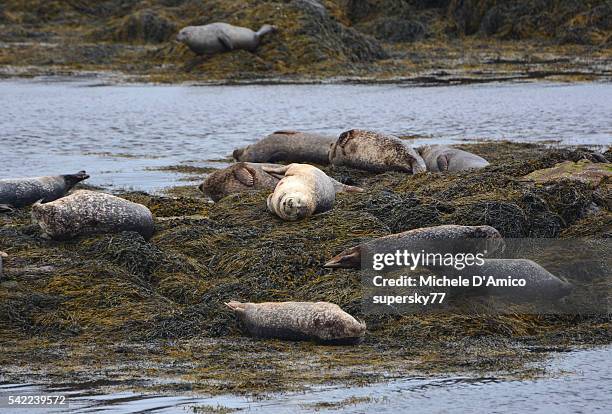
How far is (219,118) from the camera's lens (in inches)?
680

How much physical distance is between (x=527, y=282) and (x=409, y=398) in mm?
1748

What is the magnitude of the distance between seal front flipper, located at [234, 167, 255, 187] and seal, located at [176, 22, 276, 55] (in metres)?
13.2

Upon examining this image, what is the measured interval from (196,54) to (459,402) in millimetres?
19454

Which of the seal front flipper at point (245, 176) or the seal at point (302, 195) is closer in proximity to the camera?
the seal at point (302, 195)

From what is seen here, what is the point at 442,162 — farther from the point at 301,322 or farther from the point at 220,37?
the point at 220,37

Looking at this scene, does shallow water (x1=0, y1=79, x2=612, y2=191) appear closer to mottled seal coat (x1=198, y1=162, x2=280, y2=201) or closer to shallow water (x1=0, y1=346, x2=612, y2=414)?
mottled seal coat (x1=198, y1=162, x2=280, y2=201)

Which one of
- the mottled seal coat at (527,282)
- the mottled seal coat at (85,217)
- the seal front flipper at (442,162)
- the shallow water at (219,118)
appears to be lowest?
the shallow water at (219,118)

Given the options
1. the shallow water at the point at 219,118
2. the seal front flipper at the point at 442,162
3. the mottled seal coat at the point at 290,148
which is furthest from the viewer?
the shallow water at the point at 219,118

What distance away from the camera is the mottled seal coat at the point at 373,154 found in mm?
10672

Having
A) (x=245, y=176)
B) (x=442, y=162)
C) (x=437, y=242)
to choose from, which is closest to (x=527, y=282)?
(x=437, y=242)

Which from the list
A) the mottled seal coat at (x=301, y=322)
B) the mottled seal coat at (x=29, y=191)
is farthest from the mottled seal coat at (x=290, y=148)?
the mottled seal coat at (x=301, y=322)

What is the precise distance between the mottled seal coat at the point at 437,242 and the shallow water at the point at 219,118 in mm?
4311

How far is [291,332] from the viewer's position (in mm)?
5824

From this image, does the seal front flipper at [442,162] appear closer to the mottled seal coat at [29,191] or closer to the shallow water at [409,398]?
the mottled seal coat at [29,191]
